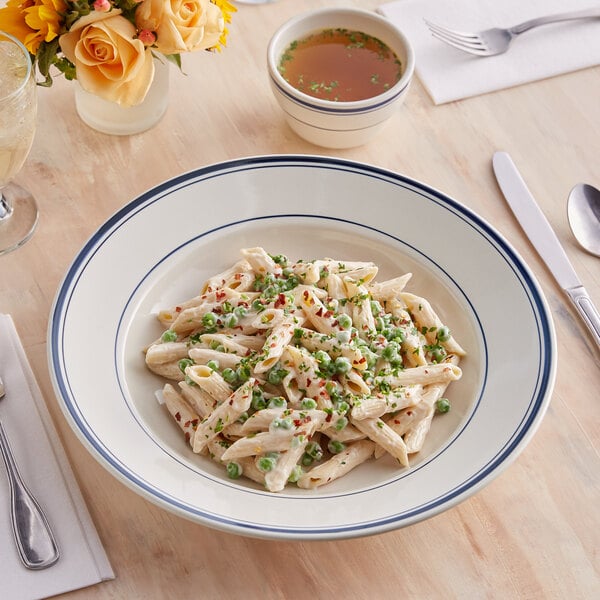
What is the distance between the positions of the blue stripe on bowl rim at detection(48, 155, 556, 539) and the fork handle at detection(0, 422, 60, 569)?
0.22m

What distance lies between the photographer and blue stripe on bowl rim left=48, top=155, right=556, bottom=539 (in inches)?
58.0

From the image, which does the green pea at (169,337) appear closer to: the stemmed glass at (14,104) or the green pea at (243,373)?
the green pea at (243,373)

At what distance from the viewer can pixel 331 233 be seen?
81.4 inches

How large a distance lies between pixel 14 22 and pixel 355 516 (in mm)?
1301

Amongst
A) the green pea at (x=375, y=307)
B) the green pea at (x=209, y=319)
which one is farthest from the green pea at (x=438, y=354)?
the green pea at (x=209, y=319)

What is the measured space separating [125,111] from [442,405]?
119cm

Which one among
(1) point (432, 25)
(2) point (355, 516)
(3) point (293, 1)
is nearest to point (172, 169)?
(3) point (293, 1)

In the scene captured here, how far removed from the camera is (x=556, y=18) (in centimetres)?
264

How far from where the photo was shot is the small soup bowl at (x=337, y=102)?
7.20 feet

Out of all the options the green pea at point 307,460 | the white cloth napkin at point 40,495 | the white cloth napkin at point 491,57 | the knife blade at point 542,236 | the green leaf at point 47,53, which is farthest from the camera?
the white cloth napkin at point 491,57

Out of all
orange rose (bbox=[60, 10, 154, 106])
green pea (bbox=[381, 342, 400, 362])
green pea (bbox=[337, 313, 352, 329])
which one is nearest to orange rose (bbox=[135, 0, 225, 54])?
orange rose (bbox=[60, 10, 154, 106])

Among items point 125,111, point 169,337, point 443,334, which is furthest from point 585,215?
A: point 125,111

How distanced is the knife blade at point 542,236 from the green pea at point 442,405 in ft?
1.49

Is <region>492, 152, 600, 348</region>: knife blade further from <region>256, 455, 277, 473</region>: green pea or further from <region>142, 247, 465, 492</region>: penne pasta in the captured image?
<region>256, 455, 277, 473</region>: green pea
